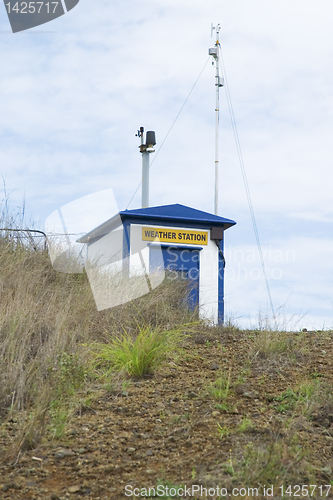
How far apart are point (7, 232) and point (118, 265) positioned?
2.45m

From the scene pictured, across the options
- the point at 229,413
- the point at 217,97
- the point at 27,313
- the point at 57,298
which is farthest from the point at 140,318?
the point at 217,97

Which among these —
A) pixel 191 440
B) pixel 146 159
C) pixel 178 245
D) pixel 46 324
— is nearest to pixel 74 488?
pixel 191 440

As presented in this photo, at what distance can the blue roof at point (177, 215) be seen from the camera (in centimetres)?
1117

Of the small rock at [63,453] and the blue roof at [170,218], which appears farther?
the blue roof at [170,218]

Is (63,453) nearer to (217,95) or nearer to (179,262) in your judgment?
(179,262)

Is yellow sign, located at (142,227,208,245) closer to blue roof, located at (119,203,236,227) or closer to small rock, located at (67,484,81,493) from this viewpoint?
blue roof, located at (119,203,236,227)

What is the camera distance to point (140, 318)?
7.79 m

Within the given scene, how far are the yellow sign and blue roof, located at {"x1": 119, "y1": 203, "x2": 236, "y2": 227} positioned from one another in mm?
250

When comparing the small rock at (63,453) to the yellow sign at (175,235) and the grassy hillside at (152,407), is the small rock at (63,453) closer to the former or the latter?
the grassy hillside at (152,407)

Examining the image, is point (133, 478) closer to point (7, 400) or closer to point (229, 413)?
point (229, 413)

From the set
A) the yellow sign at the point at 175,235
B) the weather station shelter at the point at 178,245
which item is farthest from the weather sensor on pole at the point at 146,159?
the yellow sign at the point at 175,235

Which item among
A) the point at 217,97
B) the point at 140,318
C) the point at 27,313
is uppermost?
the point at 217,97

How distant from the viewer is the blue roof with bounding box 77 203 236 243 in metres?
11.2

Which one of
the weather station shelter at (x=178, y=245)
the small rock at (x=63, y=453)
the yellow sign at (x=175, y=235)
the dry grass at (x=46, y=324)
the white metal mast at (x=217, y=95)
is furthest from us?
the white metal mast at (x=217, y=95)
